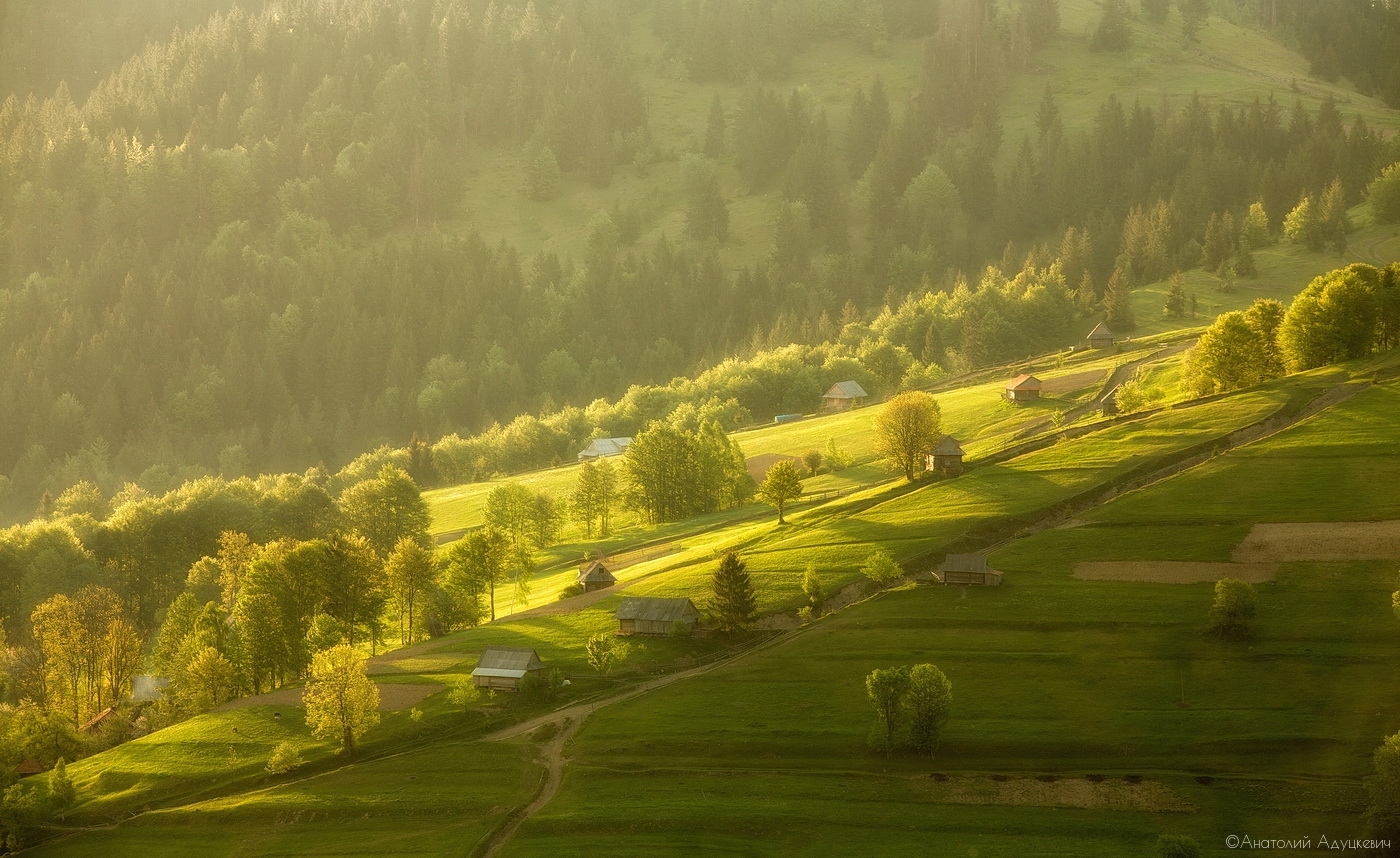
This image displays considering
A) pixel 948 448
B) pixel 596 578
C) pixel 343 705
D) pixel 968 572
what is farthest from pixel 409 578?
pixel 948 448

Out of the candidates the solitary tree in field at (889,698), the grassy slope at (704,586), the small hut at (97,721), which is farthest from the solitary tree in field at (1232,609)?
the small hut at (97,721)

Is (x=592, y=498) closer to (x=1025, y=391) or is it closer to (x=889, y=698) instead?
(x=1025, y=391)

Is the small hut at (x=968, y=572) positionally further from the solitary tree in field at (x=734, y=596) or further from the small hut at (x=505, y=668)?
the small hut at (x=505, y=668)

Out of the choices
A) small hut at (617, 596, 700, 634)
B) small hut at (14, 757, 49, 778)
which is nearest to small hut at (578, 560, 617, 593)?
small hut at (617, 596, 700, 634)

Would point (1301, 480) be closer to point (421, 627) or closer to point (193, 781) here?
point (421, 627)

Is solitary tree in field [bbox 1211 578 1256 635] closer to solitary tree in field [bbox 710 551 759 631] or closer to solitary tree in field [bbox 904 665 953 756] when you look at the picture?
solitary tree in field [bbox 904 665 953 756]

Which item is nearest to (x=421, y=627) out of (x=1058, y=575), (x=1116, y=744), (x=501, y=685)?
(x=501, y=685)
